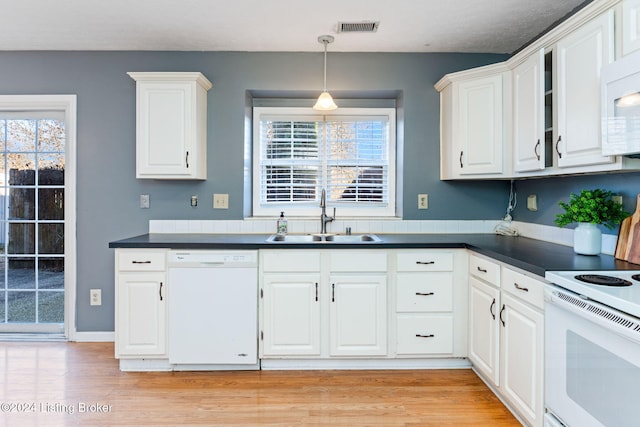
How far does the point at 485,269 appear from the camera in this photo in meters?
2.38

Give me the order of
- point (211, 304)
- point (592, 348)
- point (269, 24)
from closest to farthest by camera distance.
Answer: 1. point (592, 348)
2. point (211, 304)
3. point (269, 24)

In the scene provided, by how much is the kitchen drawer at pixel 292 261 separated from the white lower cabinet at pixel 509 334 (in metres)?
1.05

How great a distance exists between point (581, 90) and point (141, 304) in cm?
285

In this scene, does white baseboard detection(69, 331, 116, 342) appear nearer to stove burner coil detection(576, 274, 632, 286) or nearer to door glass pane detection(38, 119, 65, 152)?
door glass pane detection(38, 119, 65, 152)

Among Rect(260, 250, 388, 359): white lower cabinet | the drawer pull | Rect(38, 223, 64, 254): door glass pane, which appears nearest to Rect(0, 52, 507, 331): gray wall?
Rect(38, 223, 64, 254): door glass pane

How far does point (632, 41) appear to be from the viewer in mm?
1655

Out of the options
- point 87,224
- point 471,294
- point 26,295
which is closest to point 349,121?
point 471,294

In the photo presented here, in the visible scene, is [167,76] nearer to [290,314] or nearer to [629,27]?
[290,314]

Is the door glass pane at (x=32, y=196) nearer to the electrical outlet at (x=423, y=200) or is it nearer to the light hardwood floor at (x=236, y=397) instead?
the light hardwood floor at (x=236, y=397)

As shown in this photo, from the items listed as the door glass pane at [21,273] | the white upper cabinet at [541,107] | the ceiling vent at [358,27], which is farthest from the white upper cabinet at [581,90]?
the door glass pane at [21,273]

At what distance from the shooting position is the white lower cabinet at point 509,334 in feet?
5.97

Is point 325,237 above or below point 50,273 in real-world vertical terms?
above

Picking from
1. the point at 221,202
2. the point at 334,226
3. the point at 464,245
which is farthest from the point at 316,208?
the point at 464,245

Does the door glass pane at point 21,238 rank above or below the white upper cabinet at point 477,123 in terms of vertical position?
below
